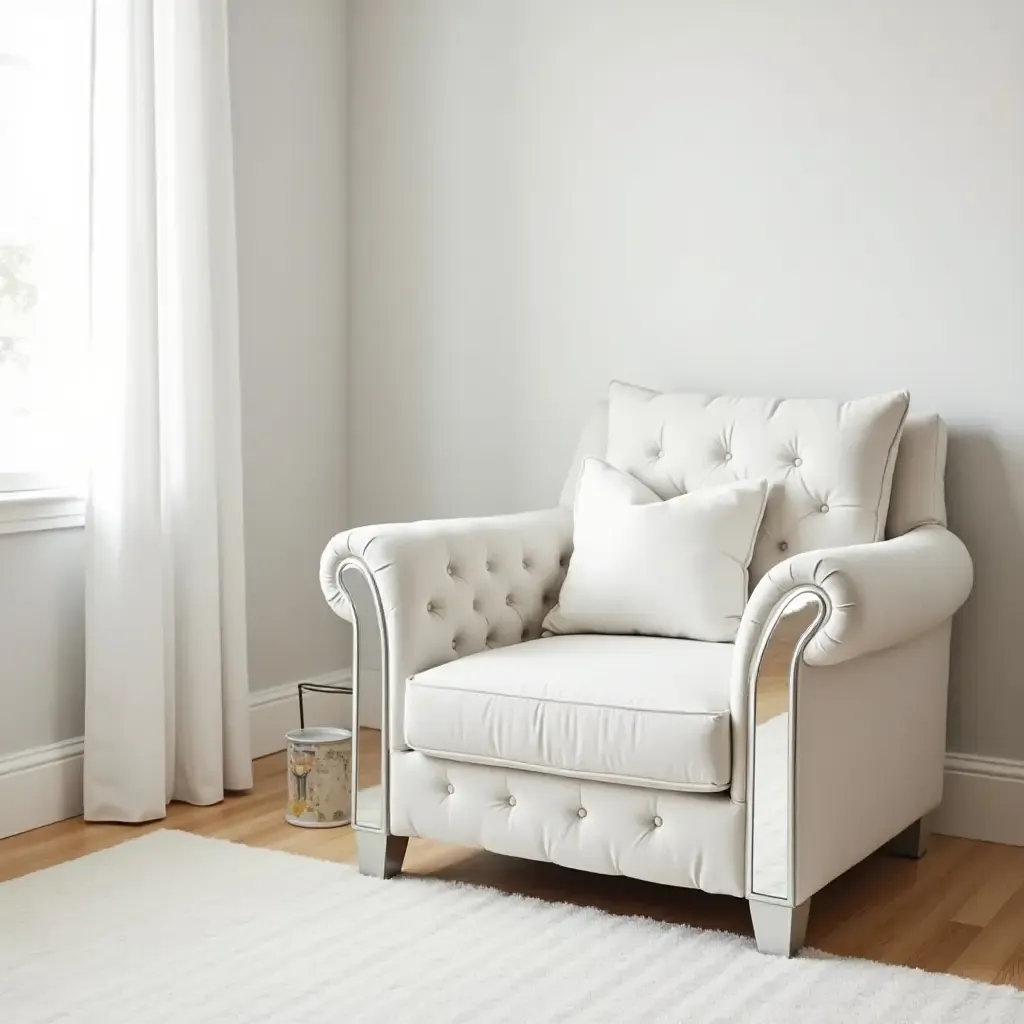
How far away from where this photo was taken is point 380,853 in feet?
8.73

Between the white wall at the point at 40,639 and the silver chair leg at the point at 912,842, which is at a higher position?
the white wall at the point at 40,639

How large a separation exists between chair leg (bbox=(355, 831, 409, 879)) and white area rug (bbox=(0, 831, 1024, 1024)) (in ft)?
0.14

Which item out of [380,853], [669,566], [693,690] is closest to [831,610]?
[693,690]

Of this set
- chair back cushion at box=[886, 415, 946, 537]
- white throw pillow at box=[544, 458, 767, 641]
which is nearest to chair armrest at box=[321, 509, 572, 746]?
white throw pillow at box=[544, 458, 767, 641]

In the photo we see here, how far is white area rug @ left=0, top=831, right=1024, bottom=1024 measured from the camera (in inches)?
81.4

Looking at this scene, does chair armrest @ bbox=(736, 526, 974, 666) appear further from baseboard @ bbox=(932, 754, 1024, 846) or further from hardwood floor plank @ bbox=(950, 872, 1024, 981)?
baseboard @ bbox=(932, 754, 1024, 846)

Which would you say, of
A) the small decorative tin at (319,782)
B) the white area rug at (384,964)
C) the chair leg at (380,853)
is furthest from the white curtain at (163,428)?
the chair leg at (380,853)

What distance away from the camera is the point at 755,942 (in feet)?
7.63

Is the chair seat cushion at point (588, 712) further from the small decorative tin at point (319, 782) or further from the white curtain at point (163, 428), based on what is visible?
the white curtain at point (163, 428)

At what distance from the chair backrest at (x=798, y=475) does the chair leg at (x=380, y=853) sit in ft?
2.90

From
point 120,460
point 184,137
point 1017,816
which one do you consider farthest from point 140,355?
point 1017,816

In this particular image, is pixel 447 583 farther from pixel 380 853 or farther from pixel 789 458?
pixel 789 458

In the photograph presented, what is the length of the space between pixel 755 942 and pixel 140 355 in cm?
174

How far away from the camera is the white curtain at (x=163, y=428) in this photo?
2994 mm
